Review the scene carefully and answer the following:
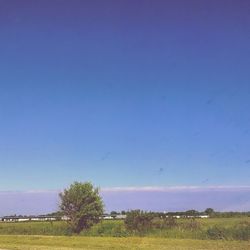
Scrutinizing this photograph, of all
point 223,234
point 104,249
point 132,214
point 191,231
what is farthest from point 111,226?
point 104,249

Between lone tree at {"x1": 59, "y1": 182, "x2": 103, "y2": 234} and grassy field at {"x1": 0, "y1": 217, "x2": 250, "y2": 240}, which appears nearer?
grassy field at {"x1": 0, "y1": 217, "x2": 250, "y2": 240}

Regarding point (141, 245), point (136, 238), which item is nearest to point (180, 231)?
point (136, 238)

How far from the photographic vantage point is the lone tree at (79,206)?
2776 inches

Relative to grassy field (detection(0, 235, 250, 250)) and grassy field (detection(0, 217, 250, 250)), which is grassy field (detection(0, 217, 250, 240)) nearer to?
grassy field (detection(0, 217, 250, 250))

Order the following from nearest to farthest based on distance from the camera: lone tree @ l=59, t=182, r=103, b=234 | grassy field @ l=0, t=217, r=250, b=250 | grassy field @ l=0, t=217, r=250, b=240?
1. grassy field @ l=0, t=217, r=250, b=250
2. grassy field @ l=0, t=217, r=250, b=240
3. lone tree @ l=59, t=182, r=103, b=234

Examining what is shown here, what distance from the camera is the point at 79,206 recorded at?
7175 cm

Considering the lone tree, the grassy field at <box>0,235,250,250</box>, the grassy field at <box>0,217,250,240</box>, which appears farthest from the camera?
the lone tree

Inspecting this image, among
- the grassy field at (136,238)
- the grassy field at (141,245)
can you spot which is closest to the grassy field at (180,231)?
the grassy field at (136,238)

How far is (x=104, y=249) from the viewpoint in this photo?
38594 mm

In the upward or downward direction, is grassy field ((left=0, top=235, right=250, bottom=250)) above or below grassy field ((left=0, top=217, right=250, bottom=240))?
below

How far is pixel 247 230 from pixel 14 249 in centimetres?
2291

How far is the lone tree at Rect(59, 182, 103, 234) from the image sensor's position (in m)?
70.5

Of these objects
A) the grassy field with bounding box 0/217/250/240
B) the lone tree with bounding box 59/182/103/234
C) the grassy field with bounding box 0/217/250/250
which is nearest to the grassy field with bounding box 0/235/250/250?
the grassy field with bounding box 0/217/250/250

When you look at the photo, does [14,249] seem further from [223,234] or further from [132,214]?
[132,214]
